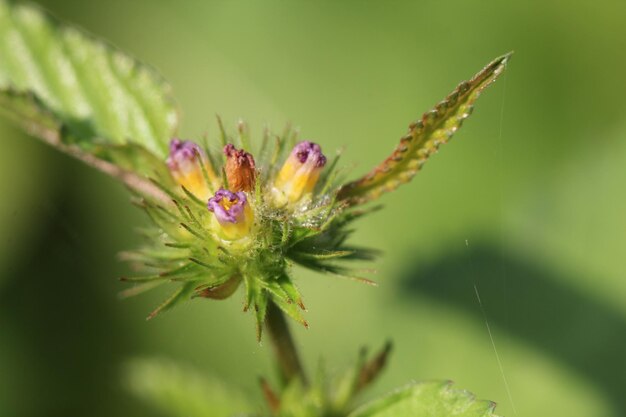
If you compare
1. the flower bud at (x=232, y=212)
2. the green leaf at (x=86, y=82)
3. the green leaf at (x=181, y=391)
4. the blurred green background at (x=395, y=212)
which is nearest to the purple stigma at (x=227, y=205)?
the flower bud at (x=232, y=212)

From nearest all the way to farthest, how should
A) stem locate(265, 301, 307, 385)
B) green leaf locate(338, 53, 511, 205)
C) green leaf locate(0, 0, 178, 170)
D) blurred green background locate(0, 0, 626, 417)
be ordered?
green leaf locate(338, 53, 511, 205) < stem locate(265, 301, 307, 385) < green leaf locate(0, 0, 178, 170) < blurred green background locate(0, 0, 626, 417)

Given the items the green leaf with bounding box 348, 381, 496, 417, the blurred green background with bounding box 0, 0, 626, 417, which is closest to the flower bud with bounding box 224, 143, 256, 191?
the green leaf with bounding box 348, 381, 496, 417

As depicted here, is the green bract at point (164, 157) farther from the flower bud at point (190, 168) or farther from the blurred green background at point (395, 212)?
the blurred green background at point (395, 212)

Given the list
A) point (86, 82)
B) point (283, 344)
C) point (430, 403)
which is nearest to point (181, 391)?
point (283, 344)

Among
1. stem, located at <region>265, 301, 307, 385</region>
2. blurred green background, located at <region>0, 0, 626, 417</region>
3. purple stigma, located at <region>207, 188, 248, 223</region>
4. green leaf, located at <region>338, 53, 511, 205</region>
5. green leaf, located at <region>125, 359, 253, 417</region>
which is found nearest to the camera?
green leaf, located at <region>338, 53, 511, 205</region>

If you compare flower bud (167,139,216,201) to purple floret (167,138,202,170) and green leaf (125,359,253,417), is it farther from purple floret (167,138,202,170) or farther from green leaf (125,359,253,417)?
green leaf (125,359,253,417)

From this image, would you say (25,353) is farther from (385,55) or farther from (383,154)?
(385,55)
